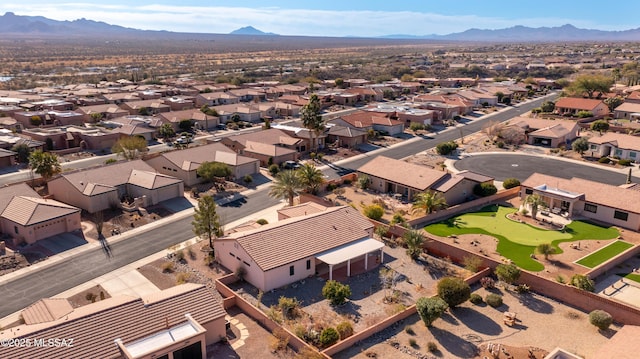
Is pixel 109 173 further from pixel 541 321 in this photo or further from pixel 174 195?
pixel 541 321

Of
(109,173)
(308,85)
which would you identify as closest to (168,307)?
(109,173)

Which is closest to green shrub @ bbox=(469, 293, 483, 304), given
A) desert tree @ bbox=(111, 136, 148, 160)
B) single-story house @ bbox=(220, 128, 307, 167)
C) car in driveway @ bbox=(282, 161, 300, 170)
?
car in driveway @ bbox=(282, 161, 300, 170)

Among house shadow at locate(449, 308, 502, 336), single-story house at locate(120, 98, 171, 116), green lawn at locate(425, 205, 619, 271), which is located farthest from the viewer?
single-story house at locate(120, 98, 171, 116)

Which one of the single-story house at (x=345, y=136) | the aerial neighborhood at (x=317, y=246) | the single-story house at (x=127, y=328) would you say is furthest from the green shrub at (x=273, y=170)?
the single-story house at (x=127, y=328)

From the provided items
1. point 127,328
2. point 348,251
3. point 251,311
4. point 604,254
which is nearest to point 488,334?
point 348,251

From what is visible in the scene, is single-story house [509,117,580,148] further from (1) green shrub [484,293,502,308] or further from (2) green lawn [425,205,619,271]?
(1) green shrub [484,293,502,308]

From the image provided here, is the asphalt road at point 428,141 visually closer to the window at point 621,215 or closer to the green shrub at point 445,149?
the green shrub at point 445,149
